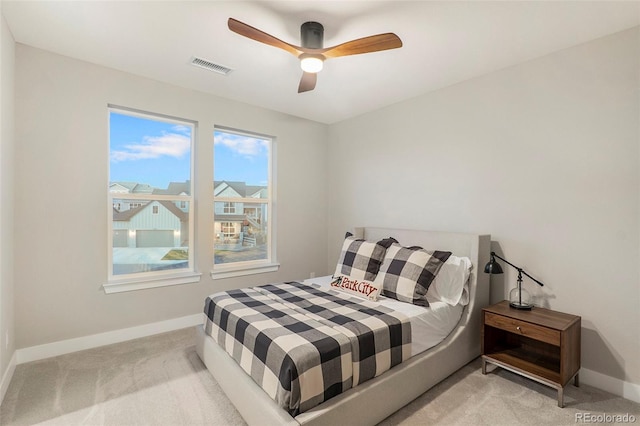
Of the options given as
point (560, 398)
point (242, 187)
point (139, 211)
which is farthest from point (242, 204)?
point (560, 398)

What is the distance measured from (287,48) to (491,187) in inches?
90.1

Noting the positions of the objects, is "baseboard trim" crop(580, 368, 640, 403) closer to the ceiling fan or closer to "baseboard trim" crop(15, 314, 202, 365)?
the ceiling fan

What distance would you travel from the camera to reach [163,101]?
3332mm

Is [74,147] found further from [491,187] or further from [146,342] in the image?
[491,187]

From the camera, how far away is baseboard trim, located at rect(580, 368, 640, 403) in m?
2.20

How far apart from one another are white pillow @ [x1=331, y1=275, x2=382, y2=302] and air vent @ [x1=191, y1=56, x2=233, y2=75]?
92.5 inches

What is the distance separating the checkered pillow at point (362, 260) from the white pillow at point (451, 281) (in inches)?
21.3

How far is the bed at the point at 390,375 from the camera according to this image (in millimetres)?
1682

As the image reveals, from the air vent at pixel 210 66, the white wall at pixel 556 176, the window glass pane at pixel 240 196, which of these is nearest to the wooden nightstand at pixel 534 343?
the white wall at pixel 556 176

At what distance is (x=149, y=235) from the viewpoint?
3.38m

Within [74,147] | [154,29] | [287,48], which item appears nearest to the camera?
[287,48]

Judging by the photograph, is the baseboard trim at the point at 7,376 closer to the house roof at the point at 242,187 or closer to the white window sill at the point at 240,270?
the white window sill at the point at 240,270

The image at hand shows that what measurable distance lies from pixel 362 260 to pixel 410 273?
1.69 feet

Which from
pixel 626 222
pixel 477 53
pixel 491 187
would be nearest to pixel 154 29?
pixel 477 53
